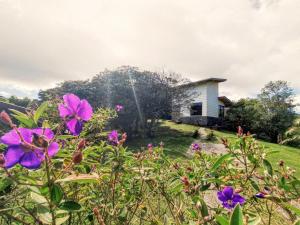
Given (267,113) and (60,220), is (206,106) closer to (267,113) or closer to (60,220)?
(267,113)

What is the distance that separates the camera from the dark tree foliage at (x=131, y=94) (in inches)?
558

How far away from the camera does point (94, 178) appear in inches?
23.0

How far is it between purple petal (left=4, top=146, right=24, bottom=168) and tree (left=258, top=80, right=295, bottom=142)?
21825mm

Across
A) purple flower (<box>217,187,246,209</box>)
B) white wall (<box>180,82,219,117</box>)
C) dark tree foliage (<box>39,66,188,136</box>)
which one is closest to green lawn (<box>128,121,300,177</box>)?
dark tree foliage (<box>39,66,188,136</box>)

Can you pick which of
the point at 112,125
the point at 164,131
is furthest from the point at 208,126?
the point at 112,125

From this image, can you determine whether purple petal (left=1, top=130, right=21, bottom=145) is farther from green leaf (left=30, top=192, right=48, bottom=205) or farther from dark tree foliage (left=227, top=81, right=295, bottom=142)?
dark tree foliage (left=227, top=81, right=295, bottom=142)

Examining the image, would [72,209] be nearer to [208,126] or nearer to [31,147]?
[31,147]

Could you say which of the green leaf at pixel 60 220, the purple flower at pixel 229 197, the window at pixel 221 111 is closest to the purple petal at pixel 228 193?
the purple flower at pixel 229 197

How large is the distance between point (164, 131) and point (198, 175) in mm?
16570

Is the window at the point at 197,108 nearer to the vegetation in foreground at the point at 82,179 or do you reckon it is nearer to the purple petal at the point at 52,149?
the vegetation in foreground at the point at 82,179

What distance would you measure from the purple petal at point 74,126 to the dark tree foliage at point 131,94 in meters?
12.9

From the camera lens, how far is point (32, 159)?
1.85ft

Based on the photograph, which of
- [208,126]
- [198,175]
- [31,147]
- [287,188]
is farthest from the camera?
[208,126]

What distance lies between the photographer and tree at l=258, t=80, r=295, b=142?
20991 millimetres
